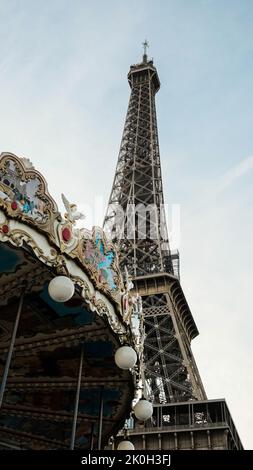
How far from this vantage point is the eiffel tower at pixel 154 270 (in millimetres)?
35406

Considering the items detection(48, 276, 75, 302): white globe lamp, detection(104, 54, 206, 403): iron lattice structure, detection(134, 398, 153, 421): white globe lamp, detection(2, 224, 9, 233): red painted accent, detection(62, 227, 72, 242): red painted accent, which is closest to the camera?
detection(2, 224, 9, 233): red painted accent

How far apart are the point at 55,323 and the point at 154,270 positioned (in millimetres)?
38004

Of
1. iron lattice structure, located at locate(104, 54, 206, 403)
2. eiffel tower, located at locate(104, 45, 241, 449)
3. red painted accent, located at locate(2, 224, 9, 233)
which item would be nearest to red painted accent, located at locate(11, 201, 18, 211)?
red painted accent, located at locate(2, 224, 9, 233)

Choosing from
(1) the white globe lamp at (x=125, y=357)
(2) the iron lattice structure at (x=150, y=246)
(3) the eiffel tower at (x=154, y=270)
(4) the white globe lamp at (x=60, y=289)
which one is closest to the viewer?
(4) the white globe lamp at (x=60, y=289)

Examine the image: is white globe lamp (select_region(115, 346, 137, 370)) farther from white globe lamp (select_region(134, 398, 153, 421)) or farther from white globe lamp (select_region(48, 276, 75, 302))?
white globe lamp (select_region(48, 276, 75, 302))

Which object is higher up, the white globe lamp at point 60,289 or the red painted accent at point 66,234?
the red painted accent at point 66,234

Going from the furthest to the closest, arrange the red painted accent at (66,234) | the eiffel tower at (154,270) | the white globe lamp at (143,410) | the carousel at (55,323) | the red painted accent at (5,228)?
the eiffel tower at (154,270) → the white globe lamp at (143,410) → the red painted accent at (66,234) → the carousel at (55,323) → the red painted accent at (5,228)

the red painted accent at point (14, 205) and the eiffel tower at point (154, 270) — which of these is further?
the eiffel tower at point (154, 270)

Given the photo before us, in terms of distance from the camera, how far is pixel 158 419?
115 feet

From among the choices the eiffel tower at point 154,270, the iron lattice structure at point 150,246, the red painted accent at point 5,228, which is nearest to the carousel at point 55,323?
the red painted accent at point 5,228

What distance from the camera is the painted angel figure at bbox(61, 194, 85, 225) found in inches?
356

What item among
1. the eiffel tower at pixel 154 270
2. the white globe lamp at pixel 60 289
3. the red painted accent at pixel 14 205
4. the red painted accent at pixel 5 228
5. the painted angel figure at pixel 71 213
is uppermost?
the eiffel tower at pixel 154 270

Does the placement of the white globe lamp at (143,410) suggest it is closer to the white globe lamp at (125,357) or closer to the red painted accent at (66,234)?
the white globe lamp at (125,357)
